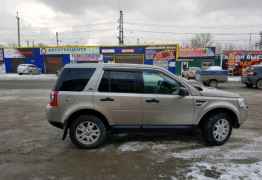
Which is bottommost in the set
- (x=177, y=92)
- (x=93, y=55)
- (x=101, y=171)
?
(x=101, y=171)

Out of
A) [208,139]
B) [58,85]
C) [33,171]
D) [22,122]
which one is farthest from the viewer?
[22,122]

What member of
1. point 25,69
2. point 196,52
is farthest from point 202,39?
point 25,69

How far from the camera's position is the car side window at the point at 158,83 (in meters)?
4.83

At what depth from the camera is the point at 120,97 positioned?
471 cm

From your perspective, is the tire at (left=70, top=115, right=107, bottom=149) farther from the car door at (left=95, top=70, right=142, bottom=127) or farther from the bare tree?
the bare tree

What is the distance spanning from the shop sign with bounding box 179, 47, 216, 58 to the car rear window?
103 feet

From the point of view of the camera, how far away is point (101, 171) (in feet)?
12.7

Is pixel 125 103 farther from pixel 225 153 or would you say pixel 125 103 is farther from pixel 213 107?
pixel 225 153

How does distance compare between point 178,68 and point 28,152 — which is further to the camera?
point 178,68

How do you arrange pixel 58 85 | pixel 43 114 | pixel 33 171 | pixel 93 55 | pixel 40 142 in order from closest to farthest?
pixel 33 171 → pixel 58 85 → pixel 40 142 → pixel 43 114 → pixel 93 55

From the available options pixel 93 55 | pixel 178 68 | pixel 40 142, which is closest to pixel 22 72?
pixel 93 55

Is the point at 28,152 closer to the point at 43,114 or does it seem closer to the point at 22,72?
the point at 43,114

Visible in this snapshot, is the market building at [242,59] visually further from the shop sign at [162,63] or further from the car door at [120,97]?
the car door at [120,97]

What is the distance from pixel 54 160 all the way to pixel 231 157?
11.2 ft
